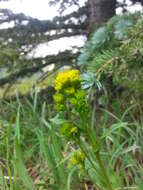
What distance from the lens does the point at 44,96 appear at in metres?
Answer: 2.22

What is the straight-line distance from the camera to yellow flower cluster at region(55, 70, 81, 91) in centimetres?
70

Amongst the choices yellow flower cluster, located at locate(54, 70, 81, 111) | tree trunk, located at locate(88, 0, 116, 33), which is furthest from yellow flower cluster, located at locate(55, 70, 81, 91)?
tree trunk, located at locate(88, 0, 116, 33)

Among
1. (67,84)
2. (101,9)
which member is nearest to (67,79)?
(67,84)

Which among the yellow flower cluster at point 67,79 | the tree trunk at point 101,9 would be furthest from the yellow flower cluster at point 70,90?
the tree trunk at point 101,9

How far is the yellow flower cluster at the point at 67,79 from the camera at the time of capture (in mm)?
702

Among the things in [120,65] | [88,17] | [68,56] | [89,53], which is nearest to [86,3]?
[88,17]

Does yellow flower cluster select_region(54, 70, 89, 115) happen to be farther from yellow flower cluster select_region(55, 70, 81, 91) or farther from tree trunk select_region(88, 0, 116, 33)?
tree trunk select_region(88, 0, 116, 33)

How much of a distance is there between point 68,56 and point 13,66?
403mm

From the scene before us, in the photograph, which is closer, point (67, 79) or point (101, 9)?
point (67, 79)

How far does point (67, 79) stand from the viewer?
70cm

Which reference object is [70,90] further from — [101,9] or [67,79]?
[101,9]

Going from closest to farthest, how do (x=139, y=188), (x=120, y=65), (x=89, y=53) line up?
1. (x=139, y=188)
2. (x=120, y=65)
3. (x=89, y=53)

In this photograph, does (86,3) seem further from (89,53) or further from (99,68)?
(99,68)

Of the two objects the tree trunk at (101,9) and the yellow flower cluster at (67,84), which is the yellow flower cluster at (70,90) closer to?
the yellow flower cluster at (67,84)
